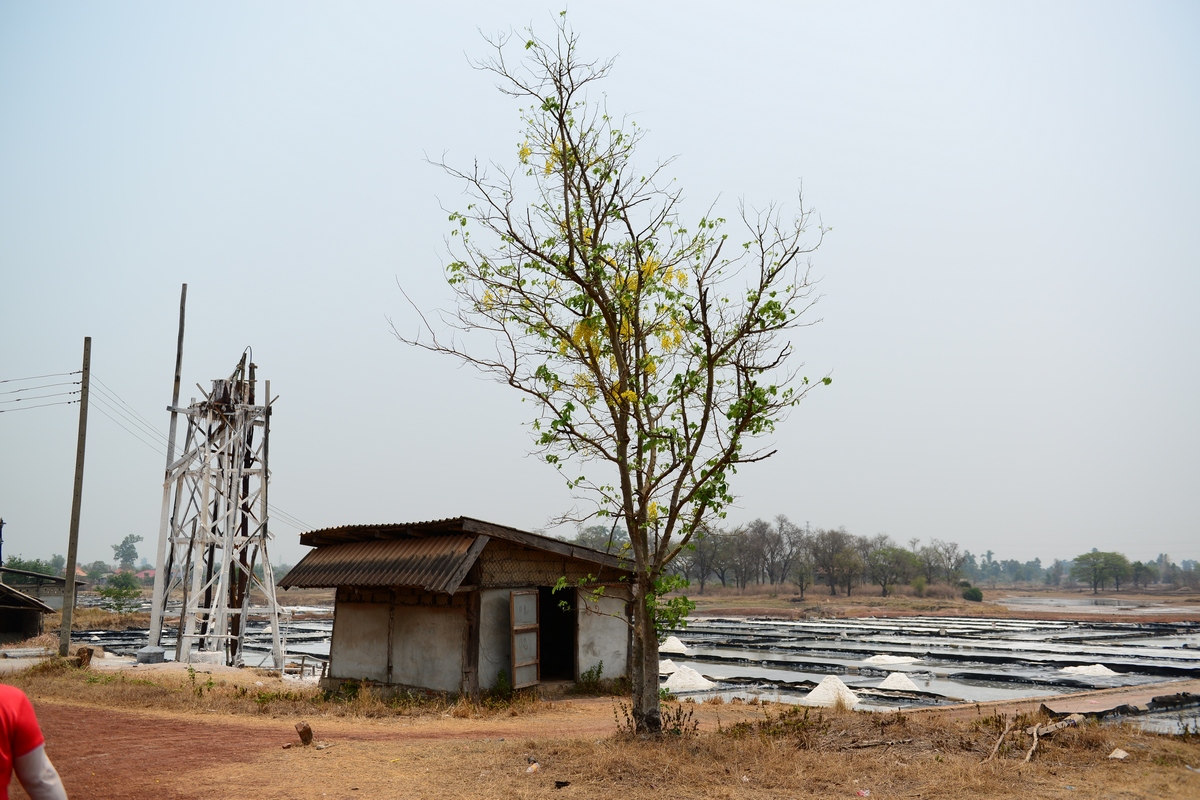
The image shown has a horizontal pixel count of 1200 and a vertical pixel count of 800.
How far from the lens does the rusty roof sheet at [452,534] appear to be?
1647 centimetres

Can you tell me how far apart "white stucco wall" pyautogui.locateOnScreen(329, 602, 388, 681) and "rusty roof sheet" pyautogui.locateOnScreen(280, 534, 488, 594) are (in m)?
0.97

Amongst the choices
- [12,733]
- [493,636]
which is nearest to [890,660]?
[493,636]

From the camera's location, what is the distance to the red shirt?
333 centimetres

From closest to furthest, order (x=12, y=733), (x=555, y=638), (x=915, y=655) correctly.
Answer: (x=12, y=733) < (x=555, y=638) < (x=915, y=655)

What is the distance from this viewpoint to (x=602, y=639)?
63.2 ft

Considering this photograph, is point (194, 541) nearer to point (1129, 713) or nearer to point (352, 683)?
point (352, 683)

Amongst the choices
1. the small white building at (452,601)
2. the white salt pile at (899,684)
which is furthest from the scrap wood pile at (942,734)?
the white salt pile at (899,684)

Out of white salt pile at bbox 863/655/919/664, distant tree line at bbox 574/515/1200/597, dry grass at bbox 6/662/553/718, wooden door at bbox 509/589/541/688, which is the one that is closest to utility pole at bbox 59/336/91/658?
dry grass at bbox 6/662/553/718

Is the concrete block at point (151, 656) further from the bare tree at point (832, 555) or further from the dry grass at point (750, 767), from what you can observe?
the bare tree at point (832, 555)

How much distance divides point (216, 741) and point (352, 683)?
21.9 ft

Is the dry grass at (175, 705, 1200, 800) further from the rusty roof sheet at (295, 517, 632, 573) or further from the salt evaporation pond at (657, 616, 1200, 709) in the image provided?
the salt evaporation pond at (657, 616, 1200, 709)

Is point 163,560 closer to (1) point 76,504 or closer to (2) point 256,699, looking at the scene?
(1) point 76,504

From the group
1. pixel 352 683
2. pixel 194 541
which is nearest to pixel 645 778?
pixel 352 683

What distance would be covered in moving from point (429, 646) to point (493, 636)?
136cm
